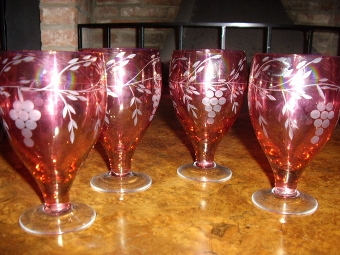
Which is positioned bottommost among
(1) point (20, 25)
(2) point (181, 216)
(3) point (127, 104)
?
(2) point (181, 216)

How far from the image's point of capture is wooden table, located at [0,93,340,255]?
30 cm

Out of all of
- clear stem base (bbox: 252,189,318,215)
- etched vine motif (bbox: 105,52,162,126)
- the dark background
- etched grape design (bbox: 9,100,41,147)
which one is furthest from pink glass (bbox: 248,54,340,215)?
the dark background

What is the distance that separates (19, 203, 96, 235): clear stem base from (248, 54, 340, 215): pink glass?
18 cm

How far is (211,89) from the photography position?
0.46m

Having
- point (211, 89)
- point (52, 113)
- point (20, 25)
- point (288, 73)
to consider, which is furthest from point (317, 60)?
→ point (20, 25)

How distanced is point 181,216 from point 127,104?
0.46ft

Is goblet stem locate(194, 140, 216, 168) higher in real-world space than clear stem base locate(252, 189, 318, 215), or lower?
higher

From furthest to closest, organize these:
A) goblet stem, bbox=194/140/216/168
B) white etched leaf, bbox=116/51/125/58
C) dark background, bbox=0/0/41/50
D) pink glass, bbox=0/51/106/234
Result: dark background, bbox=0/0/41/50, goblet stem, bbox=194/140/216/168, white etched leaf, bbox=116/51/125/58, pink glass, bbox=0/51/106/234

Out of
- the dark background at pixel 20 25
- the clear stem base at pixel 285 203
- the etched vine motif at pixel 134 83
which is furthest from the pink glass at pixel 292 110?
the dark background at pixel 20 25

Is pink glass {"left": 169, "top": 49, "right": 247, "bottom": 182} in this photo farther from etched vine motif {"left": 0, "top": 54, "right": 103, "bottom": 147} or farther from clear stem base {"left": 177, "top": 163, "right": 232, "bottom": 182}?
etched vine motif {"left": 0, "top": 54, "right": 103, "bottom": 147}

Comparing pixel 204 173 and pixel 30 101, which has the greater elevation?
pixel 30 101

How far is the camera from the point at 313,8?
2.67 m

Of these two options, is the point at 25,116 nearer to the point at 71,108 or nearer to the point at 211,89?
the point at 71,108

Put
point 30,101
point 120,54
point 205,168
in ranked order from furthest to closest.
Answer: point 205,168 → point 120,54 → point 30,101
